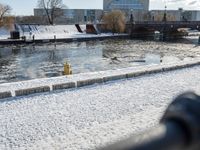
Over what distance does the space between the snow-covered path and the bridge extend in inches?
2426

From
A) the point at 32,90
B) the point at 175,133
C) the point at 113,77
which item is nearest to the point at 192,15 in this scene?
the point at 113,77

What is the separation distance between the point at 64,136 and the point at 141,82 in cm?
787

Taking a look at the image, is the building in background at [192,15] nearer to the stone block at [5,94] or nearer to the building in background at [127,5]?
the building in background at [127,5]

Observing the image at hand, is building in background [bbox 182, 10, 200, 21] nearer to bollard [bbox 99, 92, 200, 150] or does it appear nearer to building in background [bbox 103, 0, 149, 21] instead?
building in background [bbox 103, 0, 149, 21]

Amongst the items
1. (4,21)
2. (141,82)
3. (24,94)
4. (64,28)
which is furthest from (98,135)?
(64,28)

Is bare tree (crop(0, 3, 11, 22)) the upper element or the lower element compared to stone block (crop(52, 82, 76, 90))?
upper

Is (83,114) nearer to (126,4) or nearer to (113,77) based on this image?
(113,77)

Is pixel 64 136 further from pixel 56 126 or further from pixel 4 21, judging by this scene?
pixel 4 21

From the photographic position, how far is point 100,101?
12.2 m

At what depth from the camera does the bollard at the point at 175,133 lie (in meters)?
0.76

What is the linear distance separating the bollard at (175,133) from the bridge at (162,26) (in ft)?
249

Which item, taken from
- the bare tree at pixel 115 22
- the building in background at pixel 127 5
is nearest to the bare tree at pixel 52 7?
the bare tree at pixel 115 22

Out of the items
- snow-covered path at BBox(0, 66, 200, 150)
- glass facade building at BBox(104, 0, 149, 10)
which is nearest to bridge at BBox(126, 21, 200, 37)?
snow-covered path at BBox(0, 66, 200, 150)

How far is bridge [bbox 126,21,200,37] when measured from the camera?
74.6 m
